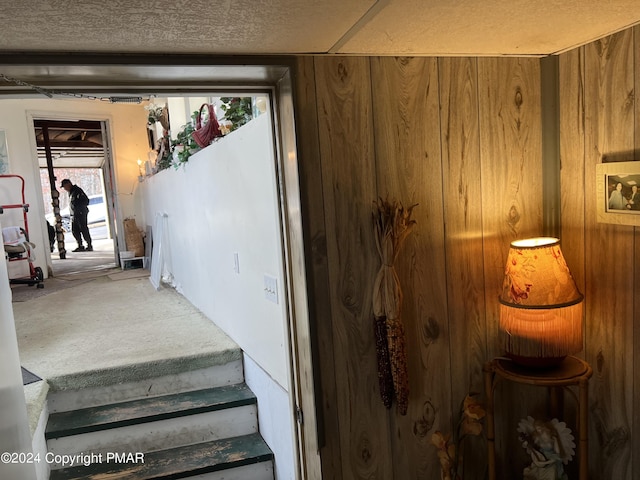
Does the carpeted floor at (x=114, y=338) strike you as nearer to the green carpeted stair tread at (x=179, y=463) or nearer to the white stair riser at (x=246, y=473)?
the green carpeted stair tread at (x=179, y=463)

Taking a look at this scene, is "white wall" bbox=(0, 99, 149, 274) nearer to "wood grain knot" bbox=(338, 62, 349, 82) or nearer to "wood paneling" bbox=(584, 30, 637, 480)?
"wood grain knot" bbox=(338, 62, 349, 82)

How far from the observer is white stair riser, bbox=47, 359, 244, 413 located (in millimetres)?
2691

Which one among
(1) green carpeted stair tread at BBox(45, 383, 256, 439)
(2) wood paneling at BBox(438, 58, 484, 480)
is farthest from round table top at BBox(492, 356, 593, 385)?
(1) green carpeted stair tread at BBox(45, 383, 256, 439)

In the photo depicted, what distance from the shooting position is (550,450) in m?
1.66

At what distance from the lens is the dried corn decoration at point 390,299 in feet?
5.15

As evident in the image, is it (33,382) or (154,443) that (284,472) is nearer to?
(154,443)

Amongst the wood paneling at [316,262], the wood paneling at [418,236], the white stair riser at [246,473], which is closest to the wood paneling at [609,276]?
the wood paneling at [418,236]

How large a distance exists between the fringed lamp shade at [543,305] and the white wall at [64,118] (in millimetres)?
6178

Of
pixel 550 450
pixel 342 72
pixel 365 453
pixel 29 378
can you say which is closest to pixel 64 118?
pixel 29 378

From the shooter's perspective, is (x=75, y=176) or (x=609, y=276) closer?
(x=609, y=276)

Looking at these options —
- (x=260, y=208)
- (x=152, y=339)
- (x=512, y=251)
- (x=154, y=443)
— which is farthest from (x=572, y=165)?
(x=152, y=339)

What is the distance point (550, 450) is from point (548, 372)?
30 centimetres

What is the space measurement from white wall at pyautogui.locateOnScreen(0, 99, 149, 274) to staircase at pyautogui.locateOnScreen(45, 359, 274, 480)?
446 centimetres

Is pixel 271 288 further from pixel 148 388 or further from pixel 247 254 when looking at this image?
pixel 148 388
